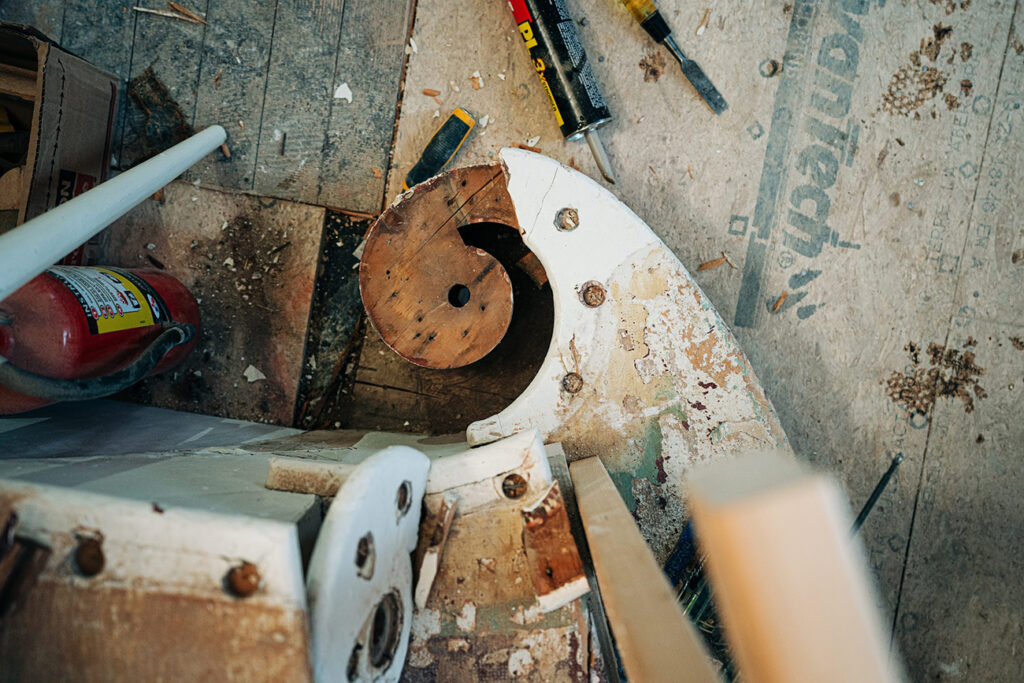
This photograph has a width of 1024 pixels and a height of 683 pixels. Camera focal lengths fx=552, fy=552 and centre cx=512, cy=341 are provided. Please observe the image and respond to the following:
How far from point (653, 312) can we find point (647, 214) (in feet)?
2.48

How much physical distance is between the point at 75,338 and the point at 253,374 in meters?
0.76

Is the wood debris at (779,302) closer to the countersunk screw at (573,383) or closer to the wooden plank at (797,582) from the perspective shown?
the countersunk screw at (573,383)

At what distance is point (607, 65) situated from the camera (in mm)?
2127

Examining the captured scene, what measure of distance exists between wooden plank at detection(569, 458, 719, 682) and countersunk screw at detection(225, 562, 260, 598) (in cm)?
55

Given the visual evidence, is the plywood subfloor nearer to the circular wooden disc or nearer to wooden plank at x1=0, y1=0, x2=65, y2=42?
the circular wooden disc

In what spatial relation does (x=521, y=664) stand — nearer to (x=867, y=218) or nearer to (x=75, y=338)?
(x=75, y=338)

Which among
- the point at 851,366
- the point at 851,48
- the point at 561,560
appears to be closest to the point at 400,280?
the point at 561,560

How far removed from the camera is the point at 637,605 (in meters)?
0.89

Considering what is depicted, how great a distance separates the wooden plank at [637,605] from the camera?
797mm

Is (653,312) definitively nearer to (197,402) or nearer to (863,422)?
(863,422)

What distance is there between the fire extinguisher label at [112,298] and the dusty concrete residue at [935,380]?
2.64 m

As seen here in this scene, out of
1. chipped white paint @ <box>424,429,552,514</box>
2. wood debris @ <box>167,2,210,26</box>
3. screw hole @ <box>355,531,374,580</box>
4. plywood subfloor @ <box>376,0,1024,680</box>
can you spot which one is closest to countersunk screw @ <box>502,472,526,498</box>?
chipped white paint @ <box>424,429,552,514</box>

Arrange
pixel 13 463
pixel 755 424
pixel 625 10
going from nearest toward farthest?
pixel 13 463, pixel 755 424, pixel 625 10

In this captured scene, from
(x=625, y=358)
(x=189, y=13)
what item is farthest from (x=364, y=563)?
(x=189, y=13)
